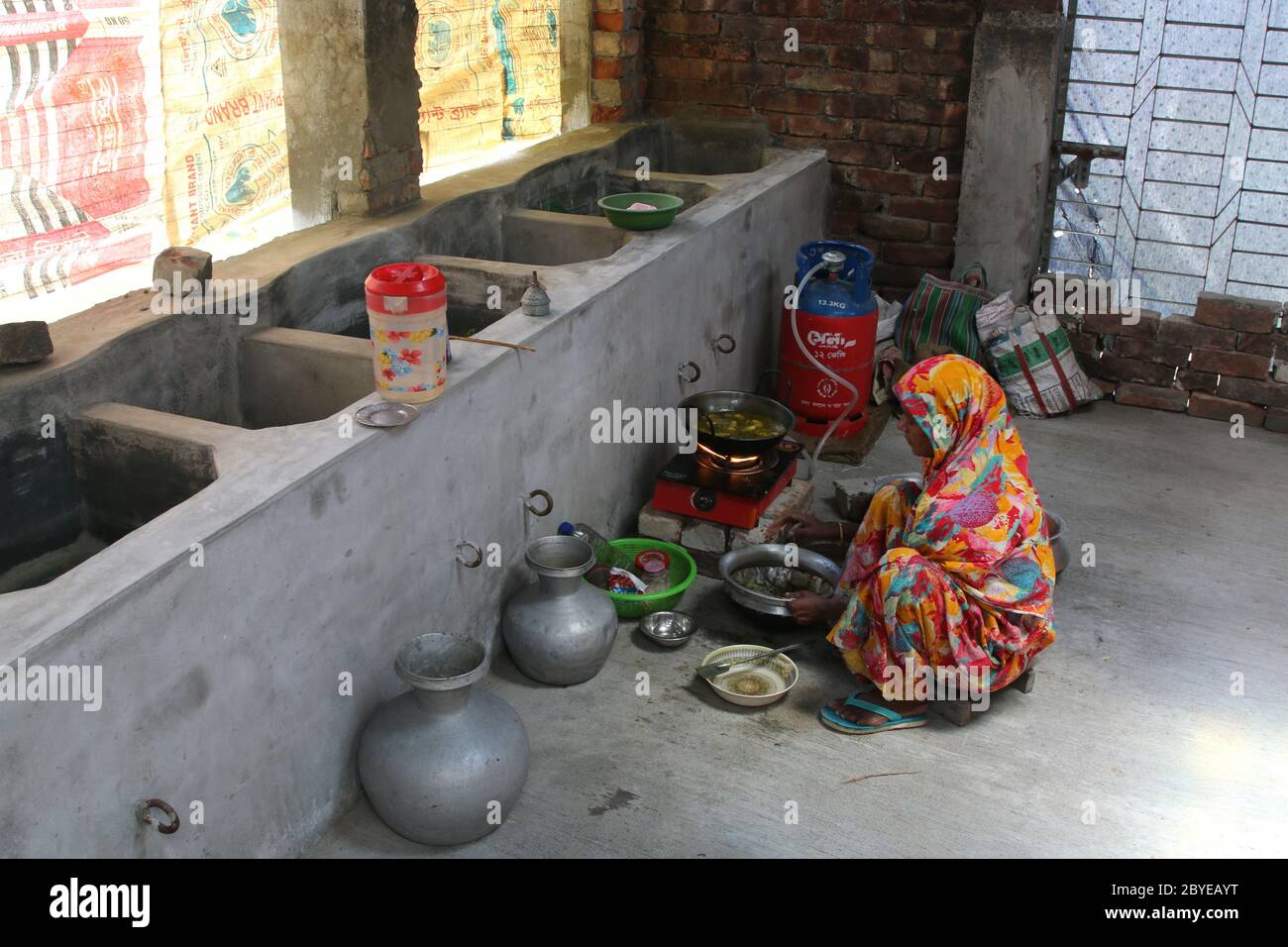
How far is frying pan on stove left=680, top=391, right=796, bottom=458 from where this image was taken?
4969 millimetres

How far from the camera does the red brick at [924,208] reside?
7.00 metres

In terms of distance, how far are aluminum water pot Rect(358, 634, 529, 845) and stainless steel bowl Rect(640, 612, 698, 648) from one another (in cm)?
103

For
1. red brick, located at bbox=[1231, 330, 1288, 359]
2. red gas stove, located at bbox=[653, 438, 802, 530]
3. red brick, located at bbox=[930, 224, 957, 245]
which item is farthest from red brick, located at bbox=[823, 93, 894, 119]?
red gas stove, located at bbox=[653, 438, 802, 530]

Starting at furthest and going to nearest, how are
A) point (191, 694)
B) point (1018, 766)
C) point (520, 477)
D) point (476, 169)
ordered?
1. point (476, 169)
2. point (520, 477)
3. point (1018, 766)
4. point (191, 694)

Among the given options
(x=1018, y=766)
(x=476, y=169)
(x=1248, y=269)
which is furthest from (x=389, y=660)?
Answer: (x=1248, y=269)

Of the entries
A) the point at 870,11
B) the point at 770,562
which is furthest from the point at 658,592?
the point at 870,11

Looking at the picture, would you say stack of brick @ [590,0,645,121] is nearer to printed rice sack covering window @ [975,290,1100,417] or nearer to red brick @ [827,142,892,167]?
red brick @ [827,142,892,167]

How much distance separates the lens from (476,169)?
241 inches

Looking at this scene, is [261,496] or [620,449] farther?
[620,449]

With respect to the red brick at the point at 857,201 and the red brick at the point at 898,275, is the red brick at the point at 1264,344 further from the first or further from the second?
the red brick at the point at 857,201

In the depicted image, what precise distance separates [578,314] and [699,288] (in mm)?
1224

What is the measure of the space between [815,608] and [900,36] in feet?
12.7

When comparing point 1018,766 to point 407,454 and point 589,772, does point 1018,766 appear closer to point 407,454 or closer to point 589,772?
point 589,772

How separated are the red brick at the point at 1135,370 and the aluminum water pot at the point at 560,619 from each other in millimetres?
3848
